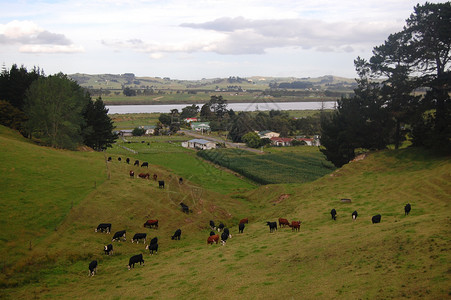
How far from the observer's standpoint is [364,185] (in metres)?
40.9

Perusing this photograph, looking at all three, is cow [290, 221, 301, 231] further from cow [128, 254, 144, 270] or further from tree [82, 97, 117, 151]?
tree [82, 97, 117, 151]

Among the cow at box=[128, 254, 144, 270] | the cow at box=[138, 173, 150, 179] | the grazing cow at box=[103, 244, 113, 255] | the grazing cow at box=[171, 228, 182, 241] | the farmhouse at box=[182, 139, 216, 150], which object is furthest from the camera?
the farmhouse at box=[182, 139, 216, 150]

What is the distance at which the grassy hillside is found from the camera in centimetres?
1567

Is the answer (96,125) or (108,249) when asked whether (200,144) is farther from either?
(108,249)

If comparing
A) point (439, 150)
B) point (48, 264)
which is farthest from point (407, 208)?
point (48, 264)

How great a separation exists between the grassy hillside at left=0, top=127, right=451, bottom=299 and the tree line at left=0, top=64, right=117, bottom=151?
1901cm

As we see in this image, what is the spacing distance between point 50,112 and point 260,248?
158 feet

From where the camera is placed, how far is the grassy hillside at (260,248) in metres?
15.7

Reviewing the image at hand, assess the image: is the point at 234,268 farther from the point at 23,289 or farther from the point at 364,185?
the point at 364,185

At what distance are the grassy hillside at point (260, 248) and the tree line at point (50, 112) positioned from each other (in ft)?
62.4

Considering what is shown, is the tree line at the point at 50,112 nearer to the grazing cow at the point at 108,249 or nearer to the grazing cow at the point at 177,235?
the grazing cow at the point at 177,235

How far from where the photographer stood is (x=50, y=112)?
59031 mm

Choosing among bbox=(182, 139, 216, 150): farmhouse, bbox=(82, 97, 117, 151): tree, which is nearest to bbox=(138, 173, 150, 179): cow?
bbox=(82, 97, 117, 151): tree

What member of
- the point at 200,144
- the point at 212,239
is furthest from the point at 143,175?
the point at 200,144
